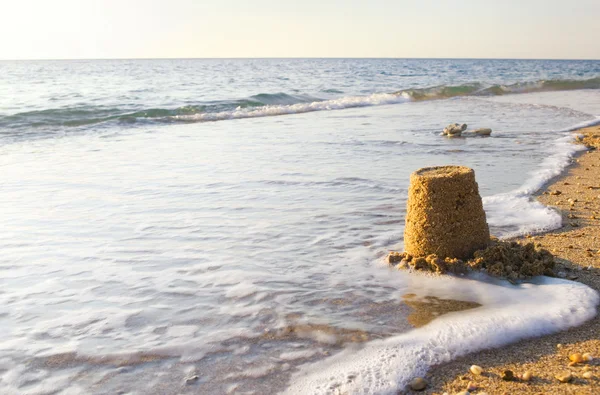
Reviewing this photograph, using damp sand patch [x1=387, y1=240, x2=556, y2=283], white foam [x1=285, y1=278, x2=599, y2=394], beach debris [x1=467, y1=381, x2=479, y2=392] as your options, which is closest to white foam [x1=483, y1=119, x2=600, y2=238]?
damp sand patch [x1=387, y1=240, x2=556, y2=283]

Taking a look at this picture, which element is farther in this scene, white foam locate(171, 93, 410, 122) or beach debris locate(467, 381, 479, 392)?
white foam locate(171, 93, 410, 122)

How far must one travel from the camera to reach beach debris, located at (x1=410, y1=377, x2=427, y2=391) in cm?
277

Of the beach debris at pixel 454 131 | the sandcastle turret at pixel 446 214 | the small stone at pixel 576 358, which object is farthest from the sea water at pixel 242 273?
the beach debris at pixel 454 131

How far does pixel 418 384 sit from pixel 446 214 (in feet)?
5.07

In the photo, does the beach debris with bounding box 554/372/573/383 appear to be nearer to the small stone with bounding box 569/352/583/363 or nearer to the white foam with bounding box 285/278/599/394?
the small stone with bounding box 569/352/583/363

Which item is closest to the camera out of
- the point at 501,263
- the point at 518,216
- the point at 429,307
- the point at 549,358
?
the point at 549,358

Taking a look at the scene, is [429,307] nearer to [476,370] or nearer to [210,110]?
[476,370]

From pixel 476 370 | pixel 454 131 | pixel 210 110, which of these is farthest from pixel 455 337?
pixel 210 110

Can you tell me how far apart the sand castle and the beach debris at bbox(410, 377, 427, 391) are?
1391 mm

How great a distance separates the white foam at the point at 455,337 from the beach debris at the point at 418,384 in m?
0.05

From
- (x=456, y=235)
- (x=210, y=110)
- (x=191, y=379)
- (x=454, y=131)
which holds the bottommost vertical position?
(x=210, y=110)

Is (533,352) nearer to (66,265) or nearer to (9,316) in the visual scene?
(9,316)

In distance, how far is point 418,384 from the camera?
278 centimetres

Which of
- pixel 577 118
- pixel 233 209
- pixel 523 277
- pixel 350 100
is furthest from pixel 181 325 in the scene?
pixel 350 100
